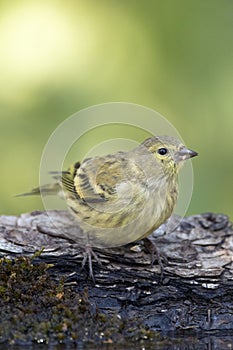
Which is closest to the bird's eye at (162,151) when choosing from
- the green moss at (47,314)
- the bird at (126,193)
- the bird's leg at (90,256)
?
the bird at (126,193)

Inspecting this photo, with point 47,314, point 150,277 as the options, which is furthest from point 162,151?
point 47,314

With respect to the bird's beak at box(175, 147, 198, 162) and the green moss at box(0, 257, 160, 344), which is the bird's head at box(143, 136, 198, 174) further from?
the green moss at box(0, 257, 160, 344)

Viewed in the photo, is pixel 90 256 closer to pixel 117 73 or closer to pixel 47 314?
pixel 47 314

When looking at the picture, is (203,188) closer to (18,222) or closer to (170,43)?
(170,43)

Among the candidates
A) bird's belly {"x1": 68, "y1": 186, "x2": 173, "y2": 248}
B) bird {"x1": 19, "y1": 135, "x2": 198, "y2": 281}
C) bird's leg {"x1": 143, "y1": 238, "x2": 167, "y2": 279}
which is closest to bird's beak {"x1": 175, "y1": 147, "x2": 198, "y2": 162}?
bird {"x1": 19, "y1": 135, "x2": 198, "y2": 281}

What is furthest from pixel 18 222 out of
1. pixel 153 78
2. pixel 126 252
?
pixel 153 78

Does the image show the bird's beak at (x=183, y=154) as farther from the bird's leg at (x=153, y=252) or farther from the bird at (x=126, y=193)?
the bird's leg at (x=153, y=252)
